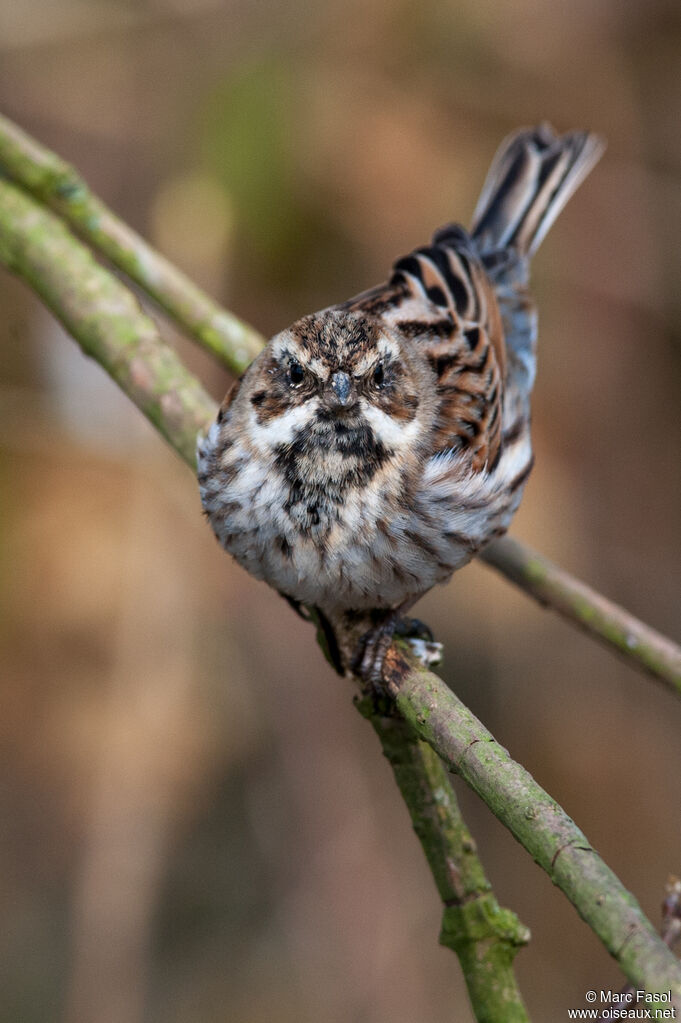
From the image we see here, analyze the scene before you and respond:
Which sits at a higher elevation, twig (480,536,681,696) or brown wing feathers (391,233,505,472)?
brown wing feathers (391,233,505,472)

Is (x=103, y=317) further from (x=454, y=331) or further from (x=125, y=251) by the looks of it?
(x=454, y=331)

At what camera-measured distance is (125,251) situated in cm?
395

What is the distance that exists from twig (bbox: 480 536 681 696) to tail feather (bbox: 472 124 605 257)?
187 centimetres

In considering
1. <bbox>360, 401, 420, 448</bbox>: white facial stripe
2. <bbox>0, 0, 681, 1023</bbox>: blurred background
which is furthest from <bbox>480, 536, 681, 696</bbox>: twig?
<bbox>0, 0, 681, 1023</bbox>: blurred background

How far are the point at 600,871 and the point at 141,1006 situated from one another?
4551 millimetres

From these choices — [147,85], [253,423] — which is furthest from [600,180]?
[253,423]

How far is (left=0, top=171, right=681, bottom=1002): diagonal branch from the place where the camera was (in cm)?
181

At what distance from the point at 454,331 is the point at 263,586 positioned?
111 inches

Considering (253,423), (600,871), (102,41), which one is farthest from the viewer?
(102,41)

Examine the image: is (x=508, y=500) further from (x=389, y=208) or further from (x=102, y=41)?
(x=102, y=41)

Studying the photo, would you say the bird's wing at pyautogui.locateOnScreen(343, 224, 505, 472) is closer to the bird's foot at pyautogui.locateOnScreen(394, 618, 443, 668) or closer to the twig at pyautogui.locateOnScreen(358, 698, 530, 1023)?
the bird's foot at pyautogui.locateOnScreen(394, 618, 443, 668)

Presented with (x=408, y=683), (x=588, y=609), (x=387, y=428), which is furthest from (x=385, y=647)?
(x=588, y=609)

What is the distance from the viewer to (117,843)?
5.60 metres

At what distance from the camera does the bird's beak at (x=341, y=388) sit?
2984 mm
